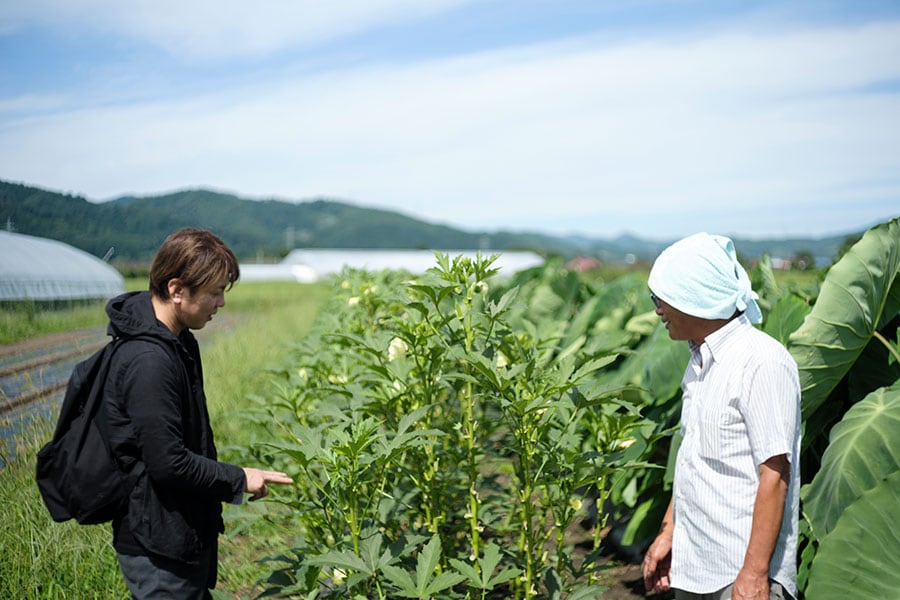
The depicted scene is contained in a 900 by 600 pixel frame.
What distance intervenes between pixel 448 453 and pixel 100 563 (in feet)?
4.57

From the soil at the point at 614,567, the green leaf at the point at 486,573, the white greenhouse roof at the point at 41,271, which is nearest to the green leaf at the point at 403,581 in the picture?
the green leaf at the point at 486,573

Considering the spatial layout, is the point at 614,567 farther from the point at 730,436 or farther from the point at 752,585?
the point at 730,436

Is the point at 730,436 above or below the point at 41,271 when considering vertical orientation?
below

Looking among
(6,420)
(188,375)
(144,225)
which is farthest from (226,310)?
(188,375)

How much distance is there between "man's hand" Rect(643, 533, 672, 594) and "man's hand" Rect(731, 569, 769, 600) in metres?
0.38

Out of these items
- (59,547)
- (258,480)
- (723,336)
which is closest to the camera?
(723,336)

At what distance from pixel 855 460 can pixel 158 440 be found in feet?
6.24

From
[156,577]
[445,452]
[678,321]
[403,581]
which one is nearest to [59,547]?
[156,577]

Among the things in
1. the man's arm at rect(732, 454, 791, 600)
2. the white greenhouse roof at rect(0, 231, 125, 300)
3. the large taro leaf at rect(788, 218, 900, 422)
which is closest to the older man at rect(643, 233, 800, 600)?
the man's arm at rect(732, 454, 791, 600)

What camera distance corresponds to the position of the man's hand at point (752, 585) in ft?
5.45

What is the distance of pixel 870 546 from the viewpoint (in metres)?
1.93

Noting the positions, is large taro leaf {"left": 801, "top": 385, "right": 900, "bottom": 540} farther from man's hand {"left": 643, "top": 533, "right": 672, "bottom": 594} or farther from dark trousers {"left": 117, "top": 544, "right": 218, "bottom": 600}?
dark trousers {"left": 117, "top": 544, "right": 218, "bottom": 600}

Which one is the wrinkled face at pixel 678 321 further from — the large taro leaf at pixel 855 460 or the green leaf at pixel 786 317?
the green leaf at pixel 786 317

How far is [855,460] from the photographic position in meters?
2.18
